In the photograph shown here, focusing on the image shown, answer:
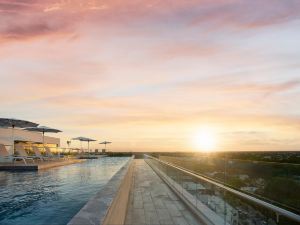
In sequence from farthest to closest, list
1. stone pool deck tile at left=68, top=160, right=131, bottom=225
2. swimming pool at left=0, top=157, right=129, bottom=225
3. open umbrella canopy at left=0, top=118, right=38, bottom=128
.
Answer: open umbrella canopy at left=0, top=118, right=38, bottom=128 < swimming pool at left=0, top=157, right=129, bottom=225 < stone pool deck tile at left=68, top=160, right=131, bottom=225

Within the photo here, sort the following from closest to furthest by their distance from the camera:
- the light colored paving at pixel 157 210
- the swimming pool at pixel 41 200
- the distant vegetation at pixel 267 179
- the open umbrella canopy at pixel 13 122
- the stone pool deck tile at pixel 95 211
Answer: the distant vegetation at pixel 267 179 → the stone pool deck tile at pixel 95 211 → the light colored paving at pixel 157 210 → the swimming pool at pixel 41 200 → the open umbrella canopy at pixel 13 122

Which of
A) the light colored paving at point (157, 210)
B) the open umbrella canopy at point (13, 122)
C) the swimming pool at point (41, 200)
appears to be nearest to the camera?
the light colored paving at point (157, 210)

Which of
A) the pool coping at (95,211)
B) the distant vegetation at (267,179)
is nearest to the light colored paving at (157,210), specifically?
the pool coping at (95,211)

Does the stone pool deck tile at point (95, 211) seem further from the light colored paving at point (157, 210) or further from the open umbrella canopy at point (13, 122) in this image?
the open umbrella canopy at point (13, 122)

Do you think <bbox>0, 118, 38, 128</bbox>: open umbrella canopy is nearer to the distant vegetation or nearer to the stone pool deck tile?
the stone pool deck tile

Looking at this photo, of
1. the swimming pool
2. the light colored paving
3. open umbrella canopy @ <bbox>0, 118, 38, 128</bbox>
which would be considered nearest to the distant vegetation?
the light colored paving

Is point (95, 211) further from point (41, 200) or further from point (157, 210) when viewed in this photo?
point (41, 200)

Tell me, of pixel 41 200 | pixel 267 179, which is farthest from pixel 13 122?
pixel 267 179

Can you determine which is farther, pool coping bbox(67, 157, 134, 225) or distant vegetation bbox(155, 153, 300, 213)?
pool coping bbox(67, 157, 134, 225)

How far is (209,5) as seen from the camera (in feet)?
37.1

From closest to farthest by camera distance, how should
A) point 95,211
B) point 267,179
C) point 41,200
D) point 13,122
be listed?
point 267,179 < point 95,211 < point 41,200 < point 13,122

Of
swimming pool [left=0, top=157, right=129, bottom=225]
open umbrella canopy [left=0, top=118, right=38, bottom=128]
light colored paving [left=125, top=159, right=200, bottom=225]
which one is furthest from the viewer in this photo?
open umbrella canopy [left=0, top=118, right=38, bottom=128]

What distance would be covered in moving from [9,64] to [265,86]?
11.3 metres

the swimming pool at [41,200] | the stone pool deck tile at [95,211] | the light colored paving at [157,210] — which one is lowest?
the swimming pool at [41,200]
